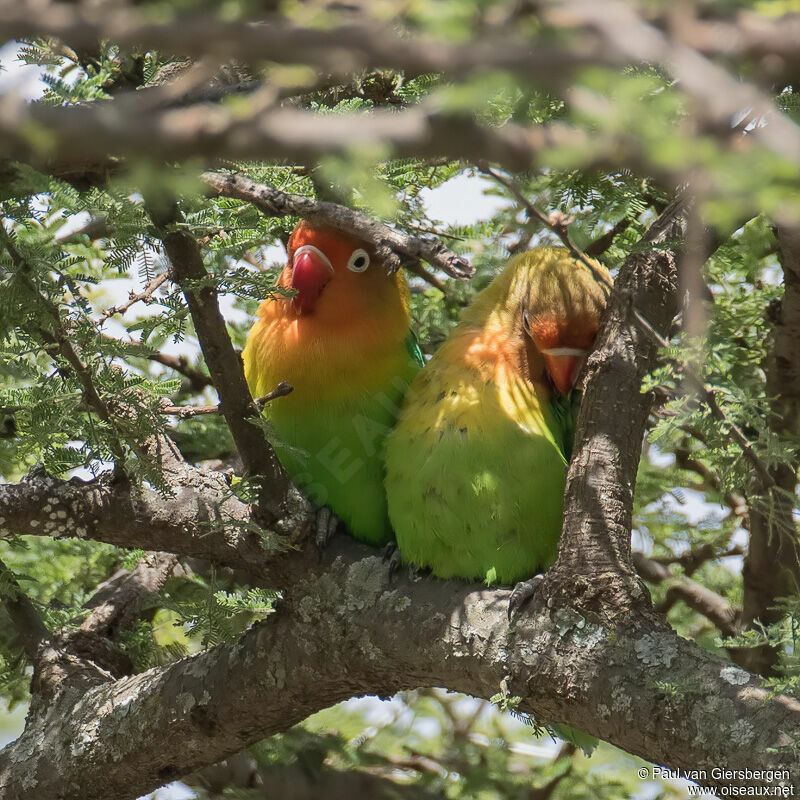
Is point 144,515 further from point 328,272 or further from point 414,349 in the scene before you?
point 414,349

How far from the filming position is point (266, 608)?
3.13 metres

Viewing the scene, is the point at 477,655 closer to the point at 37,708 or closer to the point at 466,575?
the point at 466,575

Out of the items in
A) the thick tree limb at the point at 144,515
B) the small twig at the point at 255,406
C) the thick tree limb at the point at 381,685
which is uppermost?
the small twig at the point at 255,406

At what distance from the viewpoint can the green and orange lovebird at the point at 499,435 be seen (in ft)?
9.51

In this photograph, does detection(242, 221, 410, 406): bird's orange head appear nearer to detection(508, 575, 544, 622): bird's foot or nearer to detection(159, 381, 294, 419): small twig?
detection(159, 381, 294, 419): small twig

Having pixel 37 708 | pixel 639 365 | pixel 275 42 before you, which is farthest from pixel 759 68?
pixel 37 708

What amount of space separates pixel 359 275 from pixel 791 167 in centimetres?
248

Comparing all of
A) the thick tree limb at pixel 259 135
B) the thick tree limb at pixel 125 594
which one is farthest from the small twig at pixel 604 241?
the thick tree limb at pixel 259 135

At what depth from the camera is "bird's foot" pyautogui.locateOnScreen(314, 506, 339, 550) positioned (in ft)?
9.78

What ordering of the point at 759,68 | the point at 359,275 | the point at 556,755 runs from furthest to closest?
1. the point at 556,755
2. the point at 359,275
3. the point at 759,68

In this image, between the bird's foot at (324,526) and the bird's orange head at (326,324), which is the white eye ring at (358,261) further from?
the bird's foot at (324,526)

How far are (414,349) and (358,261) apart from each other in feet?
1.35

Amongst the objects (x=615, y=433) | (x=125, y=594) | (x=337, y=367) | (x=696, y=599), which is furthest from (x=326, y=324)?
(x=696, y=599)

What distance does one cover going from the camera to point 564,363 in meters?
3.17
